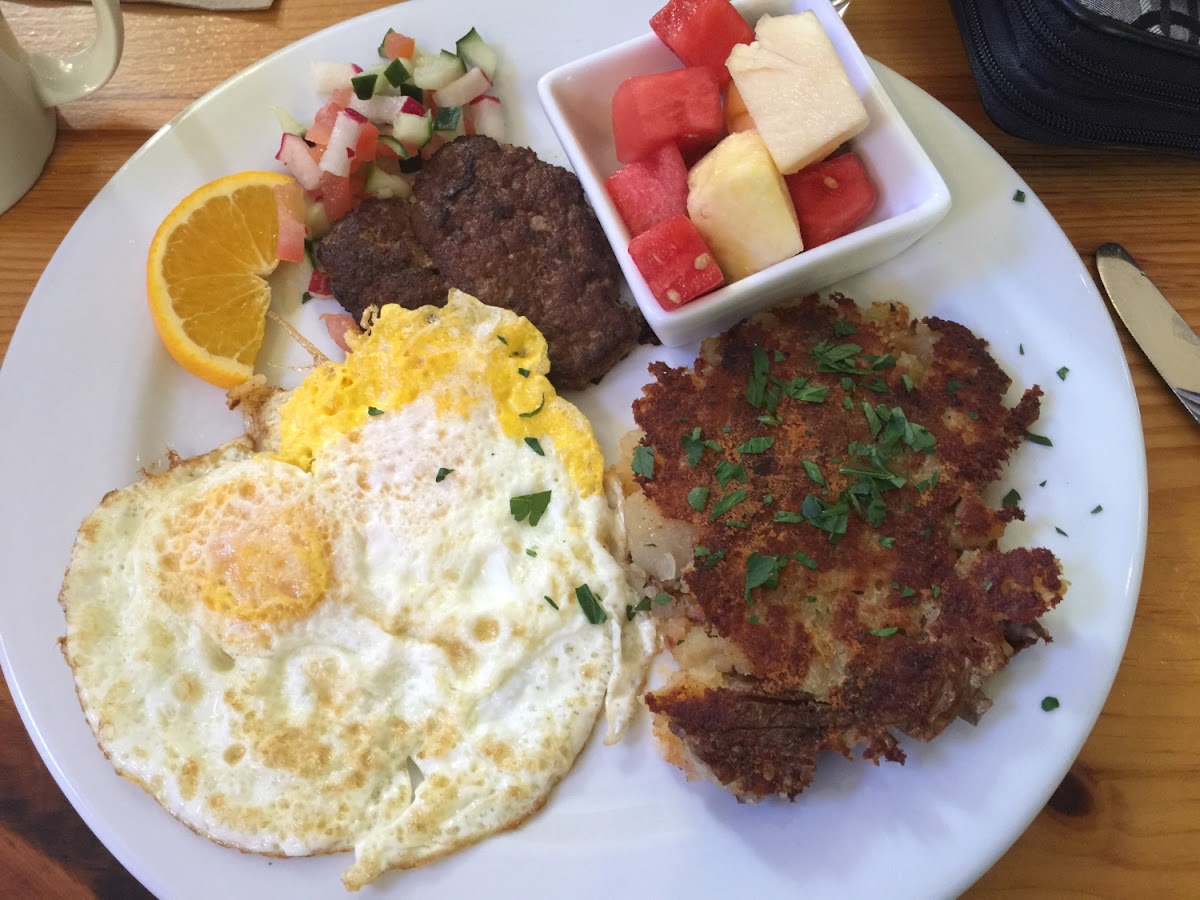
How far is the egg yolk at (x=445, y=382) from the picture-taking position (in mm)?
2000

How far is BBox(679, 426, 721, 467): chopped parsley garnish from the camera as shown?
1.88 meters

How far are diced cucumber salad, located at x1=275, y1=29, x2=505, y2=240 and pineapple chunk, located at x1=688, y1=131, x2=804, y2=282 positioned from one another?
747 millimetres

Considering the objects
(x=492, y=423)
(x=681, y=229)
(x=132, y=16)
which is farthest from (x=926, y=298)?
(x=132, y=16)

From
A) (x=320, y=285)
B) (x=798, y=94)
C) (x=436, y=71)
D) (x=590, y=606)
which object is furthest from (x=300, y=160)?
(x=590, y=606)

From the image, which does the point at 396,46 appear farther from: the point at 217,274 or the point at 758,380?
the point at 758,380

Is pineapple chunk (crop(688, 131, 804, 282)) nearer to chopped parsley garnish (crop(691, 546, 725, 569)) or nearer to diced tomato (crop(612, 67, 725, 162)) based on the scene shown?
diced tomato (crop(612, 67, 725, 162))

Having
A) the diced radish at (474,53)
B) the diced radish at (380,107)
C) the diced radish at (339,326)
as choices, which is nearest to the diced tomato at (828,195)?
the diced radish at (474,53)

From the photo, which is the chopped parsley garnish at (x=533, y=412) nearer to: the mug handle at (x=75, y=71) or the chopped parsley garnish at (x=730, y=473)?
the chopped parsley garnish at (x=730, y=473)

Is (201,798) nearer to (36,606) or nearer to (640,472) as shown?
(36,606)

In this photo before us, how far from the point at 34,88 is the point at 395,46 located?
1.01 meters

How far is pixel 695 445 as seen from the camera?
1886 mm

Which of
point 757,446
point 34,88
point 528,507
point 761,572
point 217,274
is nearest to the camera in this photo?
point 761,572

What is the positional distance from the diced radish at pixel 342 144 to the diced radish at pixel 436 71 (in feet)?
0.76

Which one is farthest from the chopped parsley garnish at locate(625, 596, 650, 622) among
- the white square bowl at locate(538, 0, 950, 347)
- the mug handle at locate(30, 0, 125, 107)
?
the mug handle at locate(30, 0, 125, 107)
